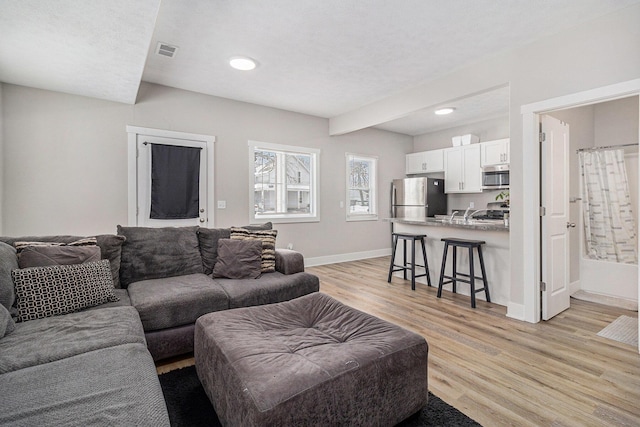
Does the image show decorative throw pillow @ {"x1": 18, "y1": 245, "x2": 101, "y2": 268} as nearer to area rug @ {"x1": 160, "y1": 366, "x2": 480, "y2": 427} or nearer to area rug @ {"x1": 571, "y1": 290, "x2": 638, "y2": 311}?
area rug @ {"x1": 160, "y1": 366, "x2": 480, "y2": 427}

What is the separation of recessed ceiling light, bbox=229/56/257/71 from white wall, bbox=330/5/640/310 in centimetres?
218

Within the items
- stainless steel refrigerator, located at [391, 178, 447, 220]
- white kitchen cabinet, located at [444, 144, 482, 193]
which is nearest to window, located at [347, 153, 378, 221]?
stainless steel refrigerator, located at [391, 178, 447, 220]

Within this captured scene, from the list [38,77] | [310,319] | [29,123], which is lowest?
[310,319]

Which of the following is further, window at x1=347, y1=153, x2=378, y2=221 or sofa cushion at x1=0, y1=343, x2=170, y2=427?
window at x1=347, y1=153, x2=378, y2=221

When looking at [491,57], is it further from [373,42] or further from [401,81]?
[373,42]

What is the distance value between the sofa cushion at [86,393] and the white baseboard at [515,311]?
10.3ft

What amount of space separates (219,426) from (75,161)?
357 cm

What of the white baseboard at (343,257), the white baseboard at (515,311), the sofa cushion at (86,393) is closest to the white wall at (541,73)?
the white baseboard at (515,311)

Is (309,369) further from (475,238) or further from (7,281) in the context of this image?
(475,238)

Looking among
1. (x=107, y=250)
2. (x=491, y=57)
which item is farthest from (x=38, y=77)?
(x=491, y=57)

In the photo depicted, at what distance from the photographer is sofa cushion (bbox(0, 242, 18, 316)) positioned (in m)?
1.77

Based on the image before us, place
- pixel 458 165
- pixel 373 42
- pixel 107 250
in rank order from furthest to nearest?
1. pixel 458 165
2. pixel 373 42
3. pixel 107 250

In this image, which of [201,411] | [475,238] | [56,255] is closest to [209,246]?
[56,255]

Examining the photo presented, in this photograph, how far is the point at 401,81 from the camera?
394 cm
